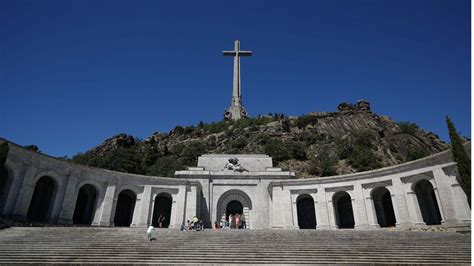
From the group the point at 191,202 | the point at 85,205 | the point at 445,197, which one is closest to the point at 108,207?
the point at 85,205

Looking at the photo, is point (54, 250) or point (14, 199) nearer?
point (54, 250)

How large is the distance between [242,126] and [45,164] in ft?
157

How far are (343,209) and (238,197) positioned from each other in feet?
34.1

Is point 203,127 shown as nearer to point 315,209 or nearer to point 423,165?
point 315,209

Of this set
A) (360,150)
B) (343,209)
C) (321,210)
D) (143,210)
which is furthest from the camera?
(360,150)

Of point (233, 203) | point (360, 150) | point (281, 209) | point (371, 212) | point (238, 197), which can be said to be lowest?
point (371, 212)

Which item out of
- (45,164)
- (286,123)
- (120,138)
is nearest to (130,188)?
(45,164)

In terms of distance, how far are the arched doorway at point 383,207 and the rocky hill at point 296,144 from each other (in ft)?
70.5

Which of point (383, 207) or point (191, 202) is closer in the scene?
point (383, 207)

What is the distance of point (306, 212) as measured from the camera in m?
31.2

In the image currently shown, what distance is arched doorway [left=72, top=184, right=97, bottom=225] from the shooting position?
29.1 m

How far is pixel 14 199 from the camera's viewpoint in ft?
75.6

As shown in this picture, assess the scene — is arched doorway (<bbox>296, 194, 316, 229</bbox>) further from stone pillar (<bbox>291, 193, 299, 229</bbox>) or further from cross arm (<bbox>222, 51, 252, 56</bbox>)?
cross arm (<bbox>222, 51, 252, 56</bbox>)

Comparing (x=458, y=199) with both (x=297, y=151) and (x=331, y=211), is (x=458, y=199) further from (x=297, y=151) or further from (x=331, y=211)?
(x=297, y=151)
